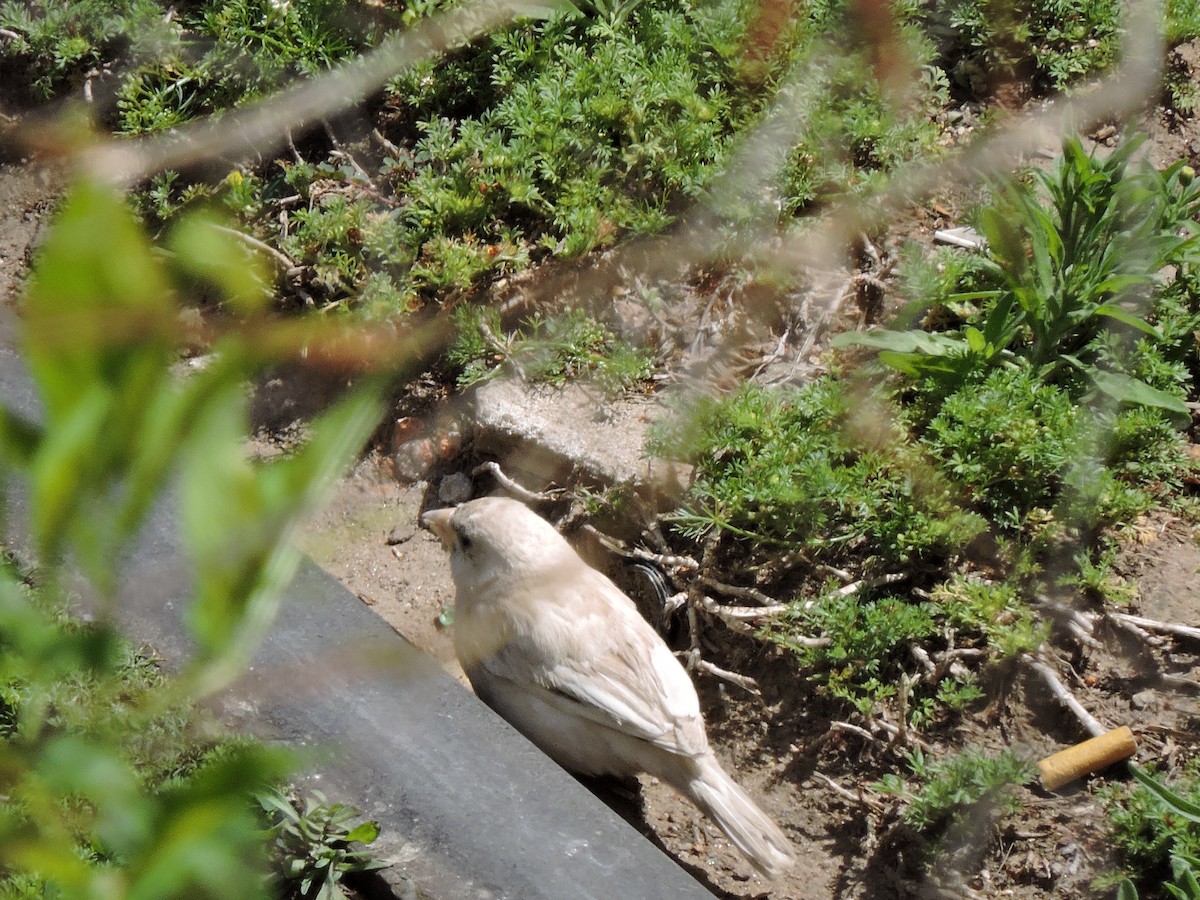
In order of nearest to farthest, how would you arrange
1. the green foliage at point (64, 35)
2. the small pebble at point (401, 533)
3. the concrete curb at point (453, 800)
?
the concrete curb at point (453, 800), the small pebble at point (401, 533), the green foliage at point (64, 35)

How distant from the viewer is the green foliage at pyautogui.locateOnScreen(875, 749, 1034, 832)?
124 inches

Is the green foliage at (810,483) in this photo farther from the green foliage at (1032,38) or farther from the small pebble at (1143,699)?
the green foliage at (1032,38)

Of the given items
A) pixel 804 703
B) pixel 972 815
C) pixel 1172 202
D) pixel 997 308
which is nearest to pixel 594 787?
pixel 804 703

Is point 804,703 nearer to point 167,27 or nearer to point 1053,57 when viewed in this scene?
point 1053,57

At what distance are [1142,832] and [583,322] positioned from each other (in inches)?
101

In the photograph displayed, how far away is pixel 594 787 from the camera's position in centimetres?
387

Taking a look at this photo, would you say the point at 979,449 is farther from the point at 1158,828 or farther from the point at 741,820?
the point at 741,820

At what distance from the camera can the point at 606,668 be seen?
3.61m

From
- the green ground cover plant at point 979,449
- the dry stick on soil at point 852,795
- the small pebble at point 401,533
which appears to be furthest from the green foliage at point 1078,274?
the small pebble at point 401,533

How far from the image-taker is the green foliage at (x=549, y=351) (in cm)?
438

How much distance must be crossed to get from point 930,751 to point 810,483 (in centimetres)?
91

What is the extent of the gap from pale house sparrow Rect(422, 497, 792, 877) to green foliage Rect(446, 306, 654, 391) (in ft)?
1.99

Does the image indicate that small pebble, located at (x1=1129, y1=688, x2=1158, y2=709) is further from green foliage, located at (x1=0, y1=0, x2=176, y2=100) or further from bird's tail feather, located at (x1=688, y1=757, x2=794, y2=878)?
green foliage, located at (x1=0, y1=0, x2=176, y2=100)

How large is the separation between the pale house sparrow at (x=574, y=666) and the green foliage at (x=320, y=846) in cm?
97
